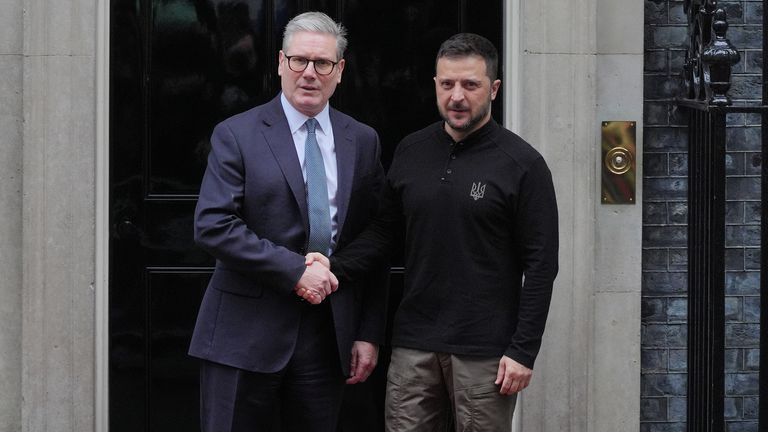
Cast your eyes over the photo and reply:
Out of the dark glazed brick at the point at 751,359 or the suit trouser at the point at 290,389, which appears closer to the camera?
the suit trouser at the point at 290,389

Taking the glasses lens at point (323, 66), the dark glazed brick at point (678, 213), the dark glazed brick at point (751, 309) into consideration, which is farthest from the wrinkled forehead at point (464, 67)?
the dark glazed brick at point (751, 309)

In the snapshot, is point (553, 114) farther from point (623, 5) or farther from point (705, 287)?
point (705, 287)

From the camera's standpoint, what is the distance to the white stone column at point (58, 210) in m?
5.22

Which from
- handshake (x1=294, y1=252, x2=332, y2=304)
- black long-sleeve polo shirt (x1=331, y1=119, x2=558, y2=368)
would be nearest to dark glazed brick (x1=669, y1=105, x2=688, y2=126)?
black long-sleeve polo shirt (x1=331, y1=119, x2=558, y2=368)

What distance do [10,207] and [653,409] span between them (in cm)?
294

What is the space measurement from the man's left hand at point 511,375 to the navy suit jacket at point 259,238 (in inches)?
21.4

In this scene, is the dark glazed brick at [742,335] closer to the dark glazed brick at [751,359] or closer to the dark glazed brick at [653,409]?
the dark glazed brick at [751,359]

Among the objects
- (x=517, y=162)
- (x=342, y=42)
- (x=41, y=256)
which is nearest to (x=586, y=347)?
(x=517, y=162)

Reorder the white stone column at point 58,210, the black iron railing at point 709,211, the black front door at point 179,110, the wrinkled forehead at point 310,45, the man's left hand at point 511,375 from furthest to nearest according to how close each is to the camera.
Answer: the black front door at point 179,110, the white stone column at point 58,210, the black iron railing at point 709,211, the wrinkled forehead at point 310,45, the man's left hand at point 511,375

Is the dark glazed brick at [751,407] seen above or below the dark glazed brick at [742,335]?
below

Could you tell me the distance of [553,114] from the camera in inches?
209

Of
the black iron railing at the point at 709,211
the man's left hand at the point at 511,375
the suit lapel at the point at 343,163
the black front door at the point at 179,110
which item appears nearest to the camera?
the man's left hand at the point at 511,375

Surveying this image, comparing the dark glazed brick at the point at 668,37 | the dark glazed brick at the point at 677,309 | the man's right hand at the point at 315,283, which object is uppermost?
the dark glazed brick at the point at 668,37

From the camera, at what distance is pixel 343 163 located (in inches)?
166
